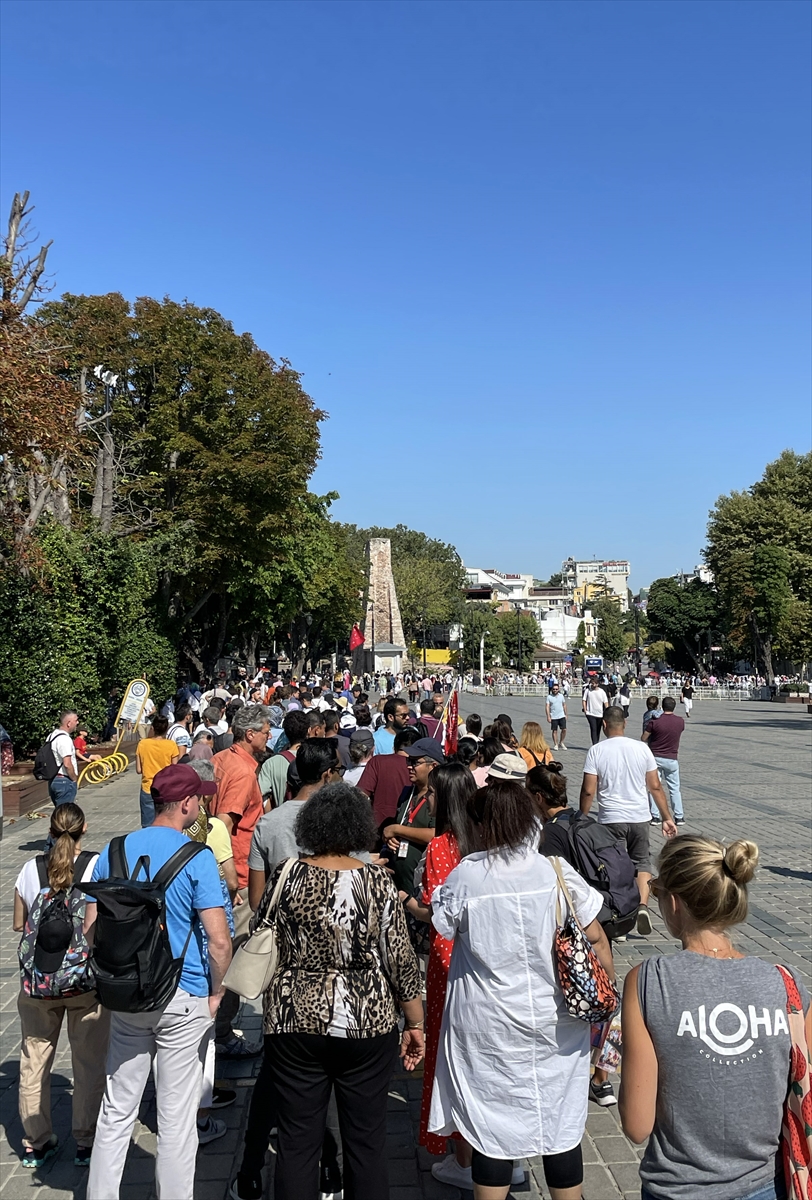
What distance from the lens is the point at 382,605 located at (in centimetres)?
7975

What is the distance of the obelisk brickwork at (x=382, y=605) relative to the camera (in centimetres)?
7919

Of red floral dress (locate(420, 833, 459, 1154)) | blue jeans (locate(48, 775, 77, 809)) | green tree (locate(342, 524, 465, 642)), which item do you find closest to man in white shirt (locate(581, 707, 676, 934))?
red floral dress (locate(420, 833, 459, 1154))

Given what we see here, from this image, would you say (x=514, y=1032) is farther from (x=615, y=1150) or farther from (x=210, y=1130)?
(x=210, y=1130)

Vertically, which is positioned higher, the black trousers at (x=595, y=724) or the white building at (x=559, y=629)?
the white building at (x=559, y=629)

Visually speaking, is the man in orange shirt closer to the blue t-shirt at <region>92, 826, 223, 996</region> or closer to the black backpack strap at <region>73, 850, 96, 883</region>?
the black backpack strap at <region>73, 850, 96, 883</region>

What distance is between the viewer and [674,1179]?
238 centimetres

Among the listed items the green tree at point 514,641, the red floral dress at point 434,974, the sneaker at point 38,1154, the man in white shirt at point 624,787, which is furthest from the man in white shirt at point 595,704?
the green tree at point 514,641

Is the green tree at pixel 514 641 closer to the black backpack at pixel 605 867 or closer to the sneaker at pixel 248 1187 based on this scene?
the black backpack at pixel 605 867

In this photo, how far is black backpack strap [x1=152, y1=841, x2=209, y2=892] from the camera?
A: 354 centimetres

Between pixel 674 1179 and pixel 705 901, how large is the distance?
65 centimetres

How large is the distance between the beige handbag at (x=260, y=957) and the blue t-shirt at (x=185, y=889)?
1.20ft

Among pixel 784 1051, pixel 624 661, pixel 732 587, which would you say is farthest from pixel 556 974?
pixel 624 661

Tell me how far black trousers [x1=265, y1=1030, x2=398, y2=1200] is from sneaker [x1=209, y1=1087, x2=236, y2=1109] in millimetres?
1757

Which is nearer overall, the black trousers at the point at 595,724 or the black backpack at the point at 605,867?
the black backpack at the point at 605,867
